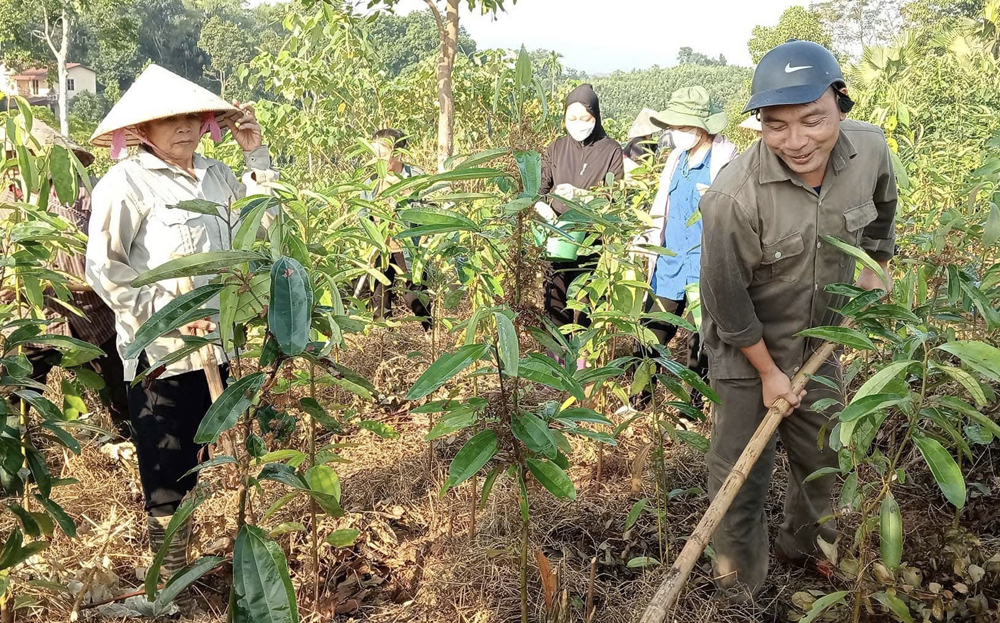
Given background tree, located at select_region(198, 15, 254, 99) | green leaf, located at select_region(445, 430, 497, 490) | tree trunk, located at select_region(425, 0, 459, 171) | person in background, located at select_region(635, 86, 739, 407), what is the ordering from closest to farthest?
green leaf, located at select_region(445, 430, 497, 490)
person in background, located at select_region(635, 86, 739, 407)
tree trunk, located at select_region(425, 0, 459, 171)
background tree, located at select_region(198, 15, 254, 99)

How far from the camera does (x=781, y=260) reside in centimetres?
186

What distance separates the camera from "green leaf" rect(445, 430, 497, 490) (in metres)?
1.28

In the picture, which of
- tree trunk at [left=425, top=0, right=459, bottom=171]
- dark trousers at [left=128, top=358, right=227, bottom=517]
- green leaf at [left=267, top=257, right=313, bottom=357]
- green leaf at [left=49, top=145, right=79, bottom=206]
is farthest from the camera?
tree trunk at [left=425, top=0, right=459, bottom=171]

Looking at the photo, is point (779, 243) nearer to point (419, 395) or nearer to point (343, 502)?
point (419, 395)

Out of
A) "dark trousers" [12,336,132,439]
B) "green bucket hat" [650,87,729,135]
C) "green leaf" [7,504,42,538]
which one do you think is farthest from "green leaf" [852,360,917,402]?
"dark trousers" [12,336,132,439]

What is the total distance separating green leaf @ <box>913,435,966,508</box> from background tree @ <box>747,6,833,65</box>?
28.4 meters

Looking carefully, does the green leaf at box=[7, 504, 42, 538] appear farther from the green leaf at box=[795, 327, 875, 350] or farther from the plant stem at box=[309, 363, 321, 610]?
the green leaf at box=[795, 327, 875, 350]

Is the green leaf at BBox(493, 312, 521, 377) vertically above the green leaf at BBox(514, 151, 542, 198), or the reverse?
the green leaf at BBox(514, 151, 542, 198)

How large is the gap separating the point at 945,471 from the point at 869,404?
18 centimetres

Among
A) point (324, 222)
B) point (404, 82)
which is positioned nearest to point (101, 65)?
point (404, 82)

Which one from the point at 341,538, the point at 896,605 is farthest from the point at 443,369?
the point at 896,605

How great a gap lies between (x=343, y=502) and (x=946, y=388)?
6.70ft

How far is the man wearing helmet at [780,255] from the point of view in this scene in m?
1.72

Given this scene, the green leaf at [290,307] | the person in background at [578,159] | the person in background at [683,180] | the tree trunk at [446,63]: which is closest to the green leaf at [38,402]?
the green leaf at [290,307]
